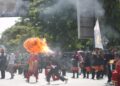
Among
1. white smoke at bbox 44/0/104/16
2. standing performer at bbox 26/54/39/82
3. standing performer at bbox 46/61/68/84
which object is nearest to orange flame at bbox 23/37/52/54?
standing performer at bbox 26/54/39/82

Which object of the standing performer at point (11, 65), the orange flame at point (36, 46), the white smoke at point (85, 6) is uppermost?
the white smoke at point (85, 6)

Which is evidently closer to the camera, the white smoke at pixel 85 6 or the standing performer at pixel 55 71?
the standing performer at pixel 55 71

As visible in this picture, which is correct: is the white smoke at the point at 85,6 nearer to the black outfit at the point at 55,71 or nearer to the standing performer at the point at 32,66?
the standing performer at the point at 32,66

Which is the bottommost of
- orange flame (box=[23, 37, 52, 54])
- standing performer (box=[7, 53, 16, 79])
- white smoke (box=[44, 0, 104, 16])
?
standing performer (box=[7, 53, 16, 79])

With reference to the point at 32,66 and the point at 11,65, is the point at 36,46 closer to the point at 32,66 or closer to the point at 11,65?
the point at 32,66

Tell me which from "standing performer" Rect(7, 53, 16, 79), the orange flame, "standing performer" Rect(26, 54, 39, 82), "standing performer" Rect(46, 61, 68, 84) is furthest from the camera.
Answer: "standing performer" Rect(7, 53, 16, 79)

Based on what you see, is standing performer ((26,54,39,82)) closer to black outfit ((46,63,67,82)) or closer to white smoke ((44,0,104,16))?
black outfit ((46,63,67,82))

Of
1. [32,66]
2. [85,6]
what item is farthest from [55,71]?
[85,6]

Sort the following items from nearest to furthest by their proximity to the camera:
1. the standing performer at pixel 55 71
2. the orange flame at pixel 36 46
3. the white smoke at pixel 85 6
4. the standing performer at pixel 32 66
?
the standing performer at pixel 55 71, the standing performer at pixel 32 66, the orange flame at pixel 36 46, the white smoke at pixel 85 6

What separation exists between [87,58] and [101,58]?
2.01 m

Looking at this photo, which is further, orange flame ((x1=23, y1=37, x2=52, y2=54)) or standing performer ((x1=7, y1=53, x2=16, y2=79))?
standing performer ((x1=7, y1=53, x2=16, y2=79))

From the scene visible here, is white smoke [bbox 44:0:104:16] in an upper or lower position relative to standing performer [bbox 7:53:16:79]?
upper

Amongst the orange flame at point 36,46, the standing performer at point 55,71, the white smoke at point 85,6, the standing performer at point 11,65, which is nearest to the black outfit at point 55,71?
the standing performer at point 55,71

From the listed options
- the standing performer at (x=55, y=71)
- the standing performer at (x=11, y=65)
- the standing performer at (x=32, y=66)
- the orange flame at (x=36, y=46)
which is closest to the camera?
the standing performer at (x=55, y=71)
